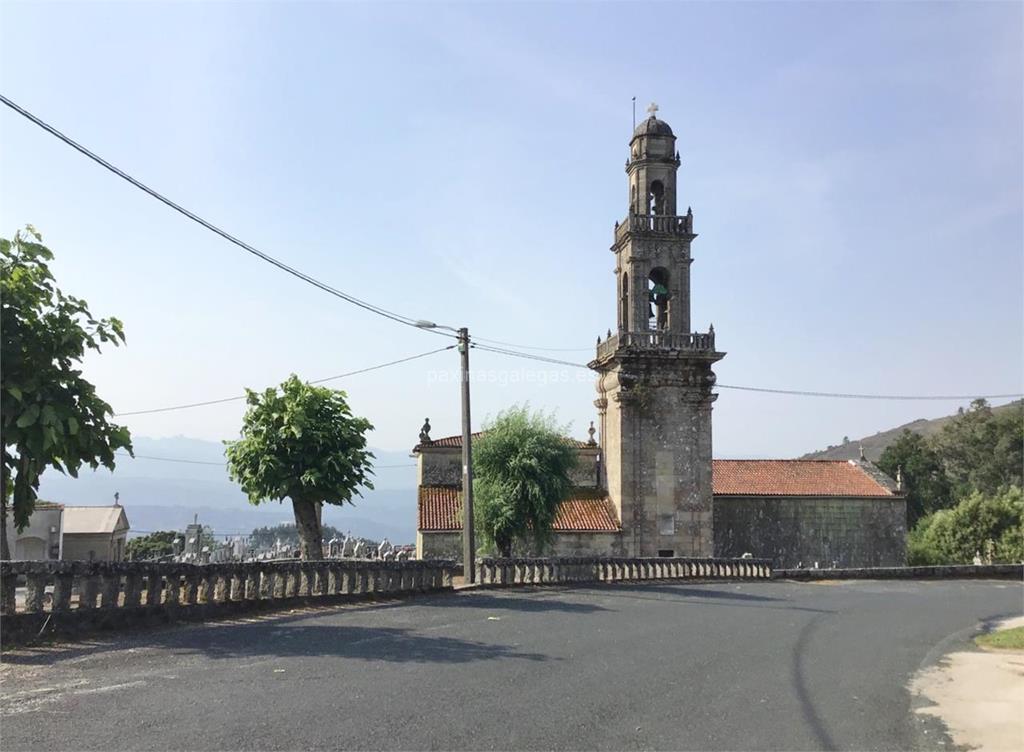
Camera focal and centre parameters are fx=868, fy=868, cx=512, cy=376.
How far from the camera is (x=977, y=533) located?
171ft

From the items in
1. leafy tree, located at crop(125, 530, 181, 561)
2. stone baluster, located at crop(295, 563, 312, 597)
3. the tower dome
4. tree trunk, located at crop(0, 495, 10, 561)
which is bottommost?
leafy tree, located at crop(125, 530, 181, 561)

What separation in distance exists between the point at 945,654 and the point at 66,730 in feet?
42.9

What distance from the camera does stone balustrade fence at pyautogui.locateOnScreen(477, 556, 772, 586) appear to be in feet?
82.3

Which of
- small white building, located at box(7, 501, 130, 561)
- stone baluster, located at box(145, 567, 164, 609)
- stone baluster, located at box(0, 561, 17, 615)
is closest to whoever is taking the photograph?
stone baluster, located at box(0, 561, 17, 615)

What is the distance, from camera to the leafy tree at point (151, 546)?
6612 centimetres

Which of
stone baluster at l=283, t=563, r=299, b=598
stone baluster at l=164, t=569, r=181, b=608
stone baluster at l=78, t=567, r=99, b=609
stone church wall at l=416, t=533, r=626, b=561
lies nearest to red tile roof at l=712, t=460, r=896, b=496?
stone church wall at l=416, t=533, r=626, b=561

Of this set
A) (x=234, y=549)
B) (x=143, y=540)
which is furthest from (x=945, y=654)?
(x=143, y=540)

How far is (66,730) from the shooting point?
725 cm

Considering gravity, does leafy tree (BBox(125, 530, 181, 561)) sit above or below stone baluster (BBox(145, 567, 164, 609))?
below

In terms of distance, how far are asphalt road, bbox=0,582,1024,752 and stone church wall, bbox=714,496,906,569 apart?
30.2 meters

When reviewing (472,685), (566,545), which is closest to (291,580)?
(472,685)

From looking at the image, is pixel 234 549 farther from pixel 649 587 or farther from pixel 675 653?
pixel 675 653

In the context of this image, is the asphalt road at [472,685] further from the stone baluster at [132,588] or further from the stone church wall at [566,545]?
the stone church wall at [566,545]

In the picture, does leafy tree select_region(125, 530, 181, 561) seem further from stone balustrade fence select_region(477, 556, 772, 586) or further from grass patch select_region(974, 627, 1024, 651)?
grass patch select_region(974, 627, 1024, 651)
